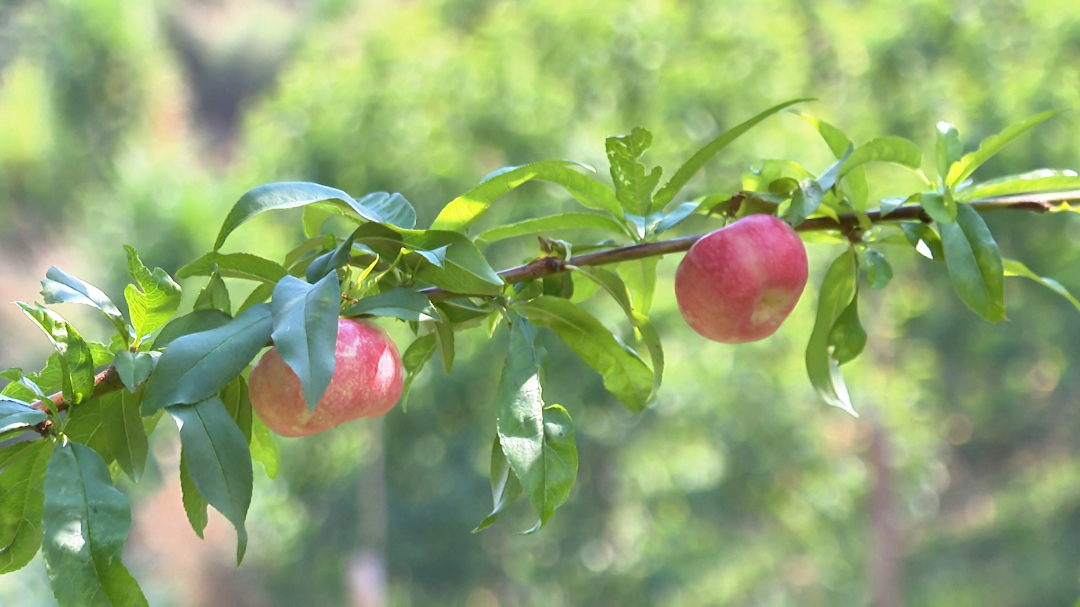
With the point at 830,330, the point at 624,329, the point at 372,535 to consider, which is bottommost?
the point at 372,535

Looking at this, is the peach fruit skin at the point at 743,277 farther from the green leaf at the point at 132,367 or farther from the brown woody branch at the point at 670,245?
the green leaf at the point at 132,367

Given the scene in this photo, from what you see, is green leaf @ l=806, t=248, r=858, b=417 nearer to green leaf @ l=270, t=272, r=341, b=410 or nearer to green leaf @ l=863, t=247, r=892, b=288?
green leaf @ l=863, t=247, r=892, b=288

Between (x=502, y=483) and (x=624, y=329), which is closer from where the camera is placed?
(x=502, y=483)

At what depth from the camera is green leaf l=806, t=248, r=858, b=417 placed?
281mm

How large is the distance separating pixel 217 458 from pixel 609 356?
0.36 feet

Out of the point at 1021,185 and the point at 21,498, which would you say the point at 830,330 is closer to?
the point at 1021,185

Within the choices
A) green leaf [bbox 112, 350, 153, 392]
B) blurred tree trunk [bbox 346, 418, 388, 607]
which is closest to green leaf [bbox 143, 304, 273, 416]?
green leaf [bbox 112, 350, 153, 392]

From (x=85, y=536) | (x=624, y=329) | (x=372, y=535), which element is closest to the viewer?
(x=85, y=536)

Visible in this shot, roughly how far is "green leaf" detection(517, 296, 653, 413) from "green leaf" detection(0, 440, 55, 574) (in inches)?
4.8

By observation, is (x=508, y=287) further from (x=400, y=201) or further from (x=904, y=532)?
(x=904, y=532)

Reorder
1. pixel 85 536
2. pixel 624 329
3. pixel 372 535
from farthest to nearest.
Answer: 1. pixel 372 535
2. pixel 624 329
3. pixel 85 536

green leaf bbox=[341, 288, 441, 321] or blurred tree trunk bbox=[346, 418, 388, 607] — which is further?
blurred tree trunk bbox=[346, 418, 388, 607]

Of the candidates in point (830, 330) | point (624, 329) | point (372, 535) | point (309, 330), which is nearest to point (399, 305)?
point (309, 330)

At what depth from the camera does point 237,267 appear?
0.23m
